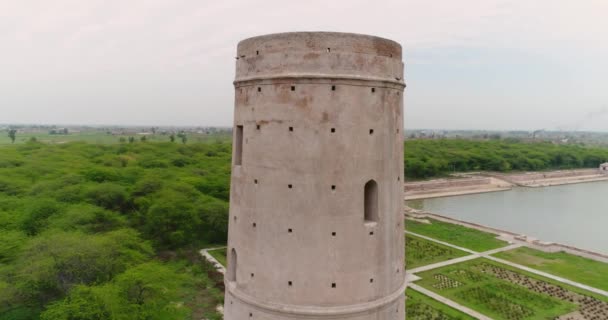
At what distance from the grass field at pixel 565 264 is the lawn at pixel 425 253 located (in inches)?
141

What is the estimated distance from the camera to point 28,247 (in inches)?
768

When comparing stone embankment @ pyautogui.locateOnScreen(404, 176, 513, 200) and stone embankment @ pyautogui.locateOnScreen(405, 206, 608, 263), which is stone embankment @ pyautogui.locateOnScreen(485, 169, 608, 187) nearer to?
stone embankment @ pyautogui.locateOnScreen(404, 176, 513, 200)

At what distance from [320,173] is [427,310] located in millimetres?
17451

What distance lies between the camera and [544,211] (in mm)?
53469

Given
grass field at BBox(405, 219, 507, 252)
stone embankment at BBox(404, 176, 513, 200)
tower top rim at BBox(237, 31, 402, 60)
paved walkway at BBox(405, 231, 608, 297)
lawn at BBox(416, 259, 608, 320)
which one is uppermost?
tower top rim at BBox(237, 31, 402, 60)

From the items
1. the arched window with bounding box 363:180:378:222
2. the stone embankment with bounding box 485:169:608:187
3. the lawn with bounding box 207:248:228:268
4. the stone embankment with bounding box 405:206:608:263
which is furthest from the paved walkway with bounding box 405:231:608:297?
the stone embankment with bounding box 485:169:608:187

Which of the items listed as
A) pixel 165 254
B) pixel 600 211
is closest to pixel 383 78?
pixel 165 254

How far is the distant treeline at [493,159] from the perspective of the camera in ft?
258

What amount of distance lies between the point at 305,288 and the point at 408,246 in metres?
27.3

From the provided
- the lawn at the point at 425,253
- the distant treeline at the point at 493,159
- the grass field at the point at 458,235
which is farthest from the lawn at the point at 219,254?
the distant treeline at the point at 493,159

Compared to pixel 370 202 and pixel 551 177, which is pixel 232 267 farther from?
pixel 551 177

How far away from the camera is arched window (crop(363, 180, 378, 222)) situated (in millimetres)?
8516

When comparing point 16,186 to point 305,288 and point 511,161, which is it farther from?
point 511,161

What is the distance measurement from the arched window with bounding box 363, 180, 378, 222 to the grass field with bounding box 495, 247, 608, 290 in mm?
25078
